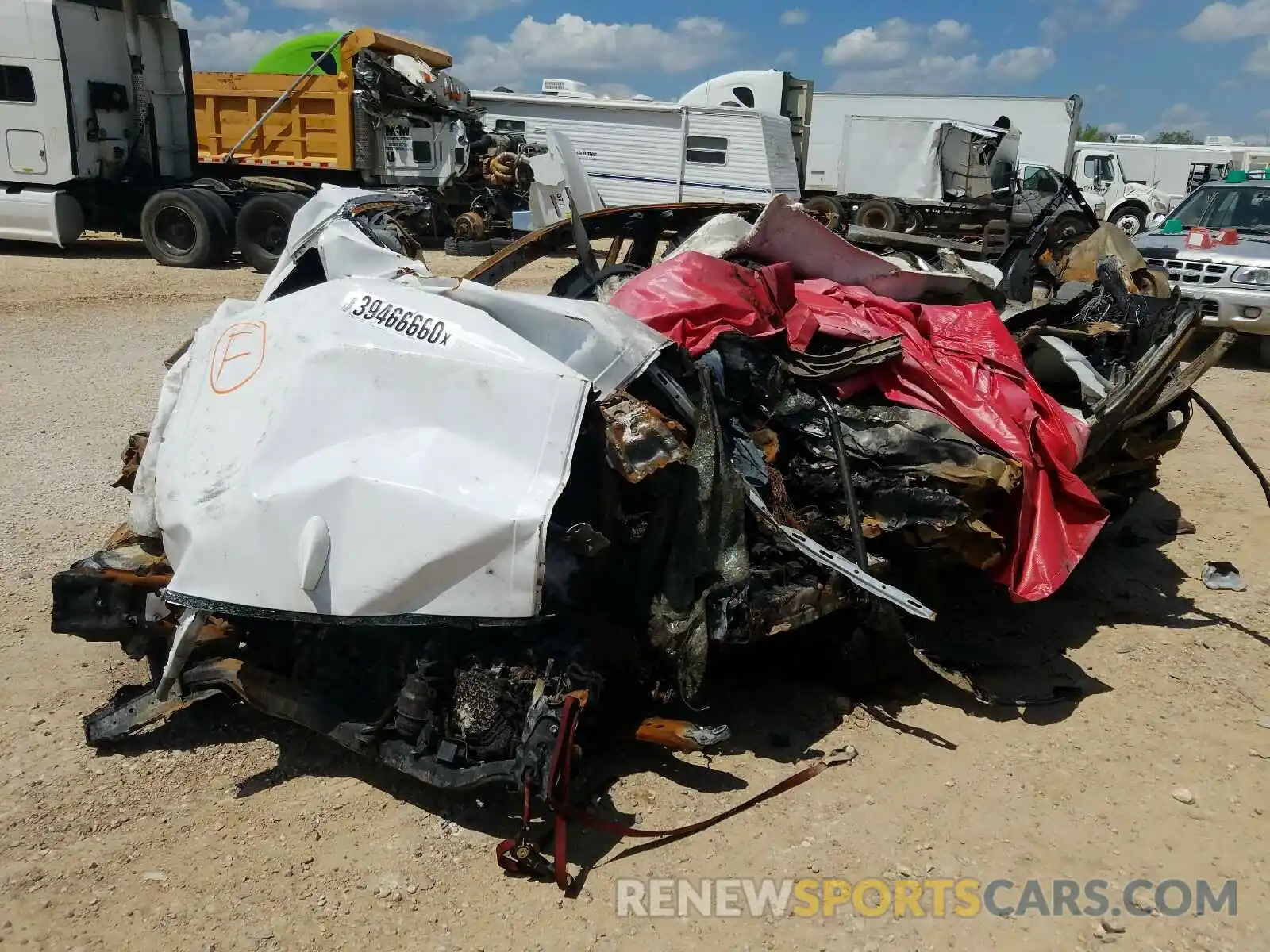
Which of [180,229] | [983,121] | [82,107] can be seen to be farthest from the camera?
[983,121]

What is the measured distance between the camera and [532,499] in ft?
8.49

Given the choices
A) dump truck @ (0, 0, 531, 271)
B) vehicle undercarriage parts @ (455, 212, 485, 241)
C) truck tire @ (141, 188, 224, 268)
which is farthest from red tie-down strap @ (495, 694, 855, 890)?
vehicle undercarriage parts @ (455, 212, 485, 241)

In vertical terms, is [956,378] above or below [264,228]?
below

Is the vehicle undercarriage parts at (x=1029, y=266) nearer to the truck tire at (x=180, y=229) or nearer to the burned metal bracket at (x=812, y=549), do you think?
the burned metal bracket at (x=812, y=549)

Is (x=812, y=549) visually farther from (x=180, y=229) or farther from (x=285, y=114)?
(x=285, y=114)

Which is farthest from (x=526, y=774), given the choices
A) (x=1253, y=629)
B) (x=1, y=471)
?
(x=1, y=471)

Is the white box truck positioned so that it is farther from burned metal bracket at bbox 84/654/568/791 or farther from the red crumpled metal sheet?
burned metal bracket at bbox 84/654/568/791

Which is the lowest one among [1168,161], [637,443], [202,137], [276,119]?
[637,443]

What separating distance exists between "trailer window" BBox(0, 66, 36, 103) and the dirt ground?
11.2 meters

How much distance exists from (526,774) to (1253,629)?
11.0ft

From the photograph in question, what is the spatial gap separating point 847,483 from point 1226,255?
8392 millimetres

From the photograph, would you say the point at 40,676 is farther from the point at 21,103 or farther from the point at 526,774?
the point at 21,103

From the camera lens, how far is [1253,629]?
419 centimetres

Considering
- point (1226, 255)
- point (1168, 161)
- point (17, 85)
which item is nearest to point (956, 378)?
point (1226, 255)
